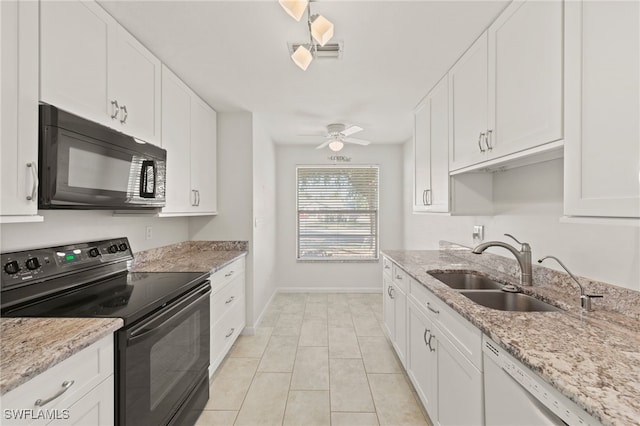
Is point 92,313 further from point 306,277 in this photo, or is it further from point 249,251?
point 306,277

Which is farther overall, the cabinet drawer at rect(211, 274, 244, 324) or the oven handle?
the cabinet drawer at rect(211, 274, 244, 324)

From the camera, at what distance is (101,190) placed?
59.7 inches

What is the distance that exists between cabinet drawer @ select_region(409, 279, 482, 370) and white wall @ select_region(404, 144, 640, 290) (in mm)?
689

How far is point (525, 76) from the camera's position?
1.37 m

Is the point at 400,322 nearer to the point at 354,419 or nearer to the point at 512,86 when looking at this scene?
the point at 354,419

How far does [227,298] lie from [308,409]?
3.80 ft

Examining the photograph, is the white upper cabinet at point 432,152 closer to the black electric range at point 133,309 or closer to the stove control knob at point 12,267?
the black electric range at point 133,309

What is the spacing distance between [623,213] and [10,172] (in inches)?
85.1

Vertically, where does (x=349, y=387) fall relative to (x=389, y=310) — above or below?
below

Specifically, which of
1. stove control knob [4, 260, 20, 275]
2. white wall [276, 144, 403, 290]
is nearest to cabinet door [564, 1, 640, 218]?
stove control knob [4, 260, 20, 275]

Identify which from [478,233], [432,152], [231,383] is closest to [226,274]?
[231,383]

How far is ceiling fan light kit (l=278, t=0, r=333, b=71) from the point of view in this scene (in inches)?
51.5

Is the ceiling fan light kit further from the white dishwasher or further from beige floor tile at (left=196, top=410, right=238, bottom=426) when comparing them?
beige floor tile at (left=196, top=410, right=238, bottom=426)

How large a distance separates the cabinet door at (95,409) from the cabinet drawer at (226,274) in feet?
3.63
